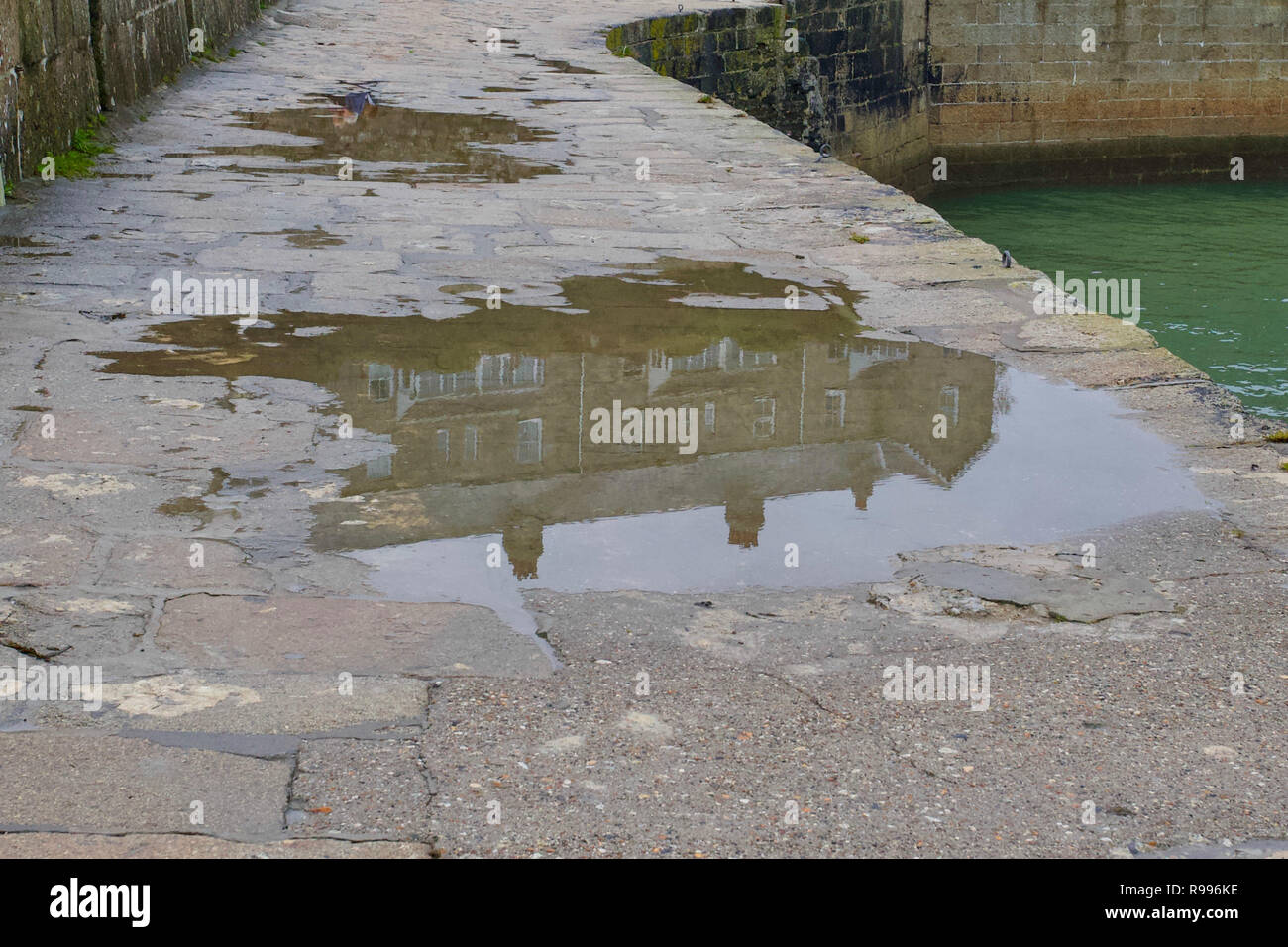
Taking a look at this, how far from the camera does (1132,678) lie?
2592mm

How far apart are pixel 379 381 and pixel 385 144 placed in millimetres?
4549

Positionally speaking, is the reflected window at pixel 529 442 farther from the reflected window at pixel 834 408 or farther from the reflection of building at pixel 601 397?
the reflected window at pixel 834 408

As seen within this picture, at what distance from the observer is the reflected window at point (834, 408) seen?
396cm

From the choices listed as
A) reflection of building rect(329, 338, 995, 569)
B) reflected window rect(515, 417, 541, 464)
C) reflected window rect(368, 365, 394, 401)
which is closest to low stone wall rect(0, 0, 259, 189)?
reflected window rect(368, 365, 394, 401)

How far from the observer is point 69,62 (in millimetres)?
7332

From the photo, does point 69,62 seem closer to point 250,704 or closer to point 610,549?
point 610,549

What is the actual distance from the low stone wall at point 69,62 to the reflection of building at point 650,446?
122 inches

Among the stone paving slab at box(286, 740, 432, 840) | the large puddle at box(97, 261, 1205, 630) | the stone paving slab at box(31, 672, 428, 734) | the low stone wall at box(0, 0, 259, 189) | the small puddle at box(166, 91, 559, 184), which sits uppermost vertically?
the low stone wall at box(0, 0, 259, 189)

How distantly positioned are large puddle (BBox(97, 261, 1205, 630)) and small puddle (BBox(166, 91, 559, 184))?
2.74m

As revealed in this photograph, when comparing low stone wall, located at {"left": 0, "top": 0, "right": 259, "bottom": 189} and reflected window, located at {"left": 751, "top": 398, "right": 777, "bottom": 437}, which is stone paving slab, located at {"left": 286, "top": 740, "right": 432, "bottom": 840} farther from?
low stone wall, located at {"left": 0, "top": 0, "right": 259, "bottom": 189}

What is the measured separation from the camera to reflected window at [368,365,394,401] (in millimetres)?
4070

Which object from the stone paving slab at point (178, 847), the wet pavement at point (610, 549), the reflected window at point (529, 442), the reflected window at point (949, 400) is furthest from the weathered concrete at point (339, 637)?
the reflected window at point (949, 400)

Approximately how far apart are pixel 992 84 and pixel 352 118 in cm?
1322

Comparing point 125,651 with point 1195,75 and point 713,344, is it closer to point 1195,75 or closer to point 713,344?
point 713,344
